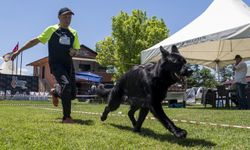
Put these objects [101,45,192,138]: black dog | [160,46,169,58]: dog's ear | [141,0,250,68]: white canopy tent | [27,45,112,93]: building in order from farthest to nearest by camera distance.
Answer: [27,45,112,93]: building < [141,0,250,68]: white canopy tent < [160,46,169,58]: dog's ear < [101,45,192,138]: black dog

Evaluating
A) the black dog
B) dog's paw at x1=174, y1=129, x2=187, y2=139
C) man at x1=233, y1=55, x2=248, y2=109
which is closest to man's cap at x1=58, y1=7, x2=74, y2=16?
the black dog

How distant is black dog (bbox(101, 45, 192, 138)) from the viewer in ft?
14.1

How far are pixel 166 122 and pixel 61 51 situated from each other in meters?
2.94

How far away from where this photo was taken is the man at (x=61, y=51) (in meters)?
6.42

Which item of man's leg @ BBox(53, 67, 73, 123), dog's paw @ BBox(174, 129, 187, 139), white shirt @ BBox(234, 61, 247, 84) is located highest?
white shirt @ BBox(234, 61, 247, 84)

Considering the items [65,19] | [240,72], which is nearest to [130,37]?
[240,72]

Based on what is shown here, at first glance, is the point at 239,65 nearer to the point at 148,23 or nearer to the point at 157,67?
the point at 157,67

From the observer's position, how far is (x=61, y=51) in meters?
6.55

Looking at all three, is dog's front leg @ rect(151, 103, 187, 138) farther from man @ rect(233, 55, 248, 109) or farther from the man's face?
man @ rect(233, 55, 248, 109)

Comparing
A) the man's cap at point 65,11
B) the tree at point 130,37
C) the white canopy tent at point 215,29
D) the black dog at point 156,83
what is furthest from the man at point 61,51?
the tree at point 130,37

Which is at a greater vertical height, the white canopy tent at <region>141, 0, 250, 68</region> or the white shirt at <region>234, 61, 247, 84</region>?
the white canopy tent at <region>141, 0, 250, 68</region>

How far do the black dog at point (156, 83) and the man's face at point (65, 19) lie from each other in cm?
180

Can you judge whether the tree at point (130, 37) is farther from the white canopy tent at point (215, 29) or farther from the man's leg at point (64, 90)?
the man's leg at point (64, 90)

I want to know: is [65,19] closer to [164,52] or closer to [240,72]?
[164,52]
